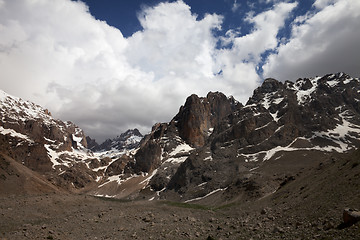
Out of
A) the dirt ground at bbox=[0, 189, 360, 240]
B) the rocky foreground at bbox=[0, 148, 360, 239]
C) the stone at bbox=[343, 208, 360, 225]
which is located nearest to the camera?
the stone at bbox=[343, 208, 360, 225]

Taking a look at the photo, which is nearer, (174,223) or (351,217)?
(351,217)

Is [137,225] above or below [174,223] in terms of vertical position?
above

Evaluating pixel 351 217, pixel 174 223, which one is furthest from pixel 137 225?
pixel 351 217

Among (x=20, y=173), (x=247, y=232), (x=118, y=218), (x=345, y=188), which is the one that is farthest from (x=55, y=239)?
(x=20, y=173)

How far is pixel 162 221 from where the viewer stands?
44562mm

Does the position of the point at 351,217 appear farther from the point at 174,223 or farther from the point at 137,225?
the point at 137,225

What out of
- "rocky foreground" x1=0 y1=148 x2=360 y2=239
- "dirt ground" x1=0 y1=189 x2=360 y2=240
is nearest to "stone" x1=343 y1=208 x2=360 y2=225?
"rocky foreground" x1=0 y1=148 x2=360 y2=239

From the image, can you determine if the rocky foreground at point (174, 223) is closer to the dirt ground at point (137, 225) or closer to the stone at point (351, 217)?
the dirt ground at point (137, 225)

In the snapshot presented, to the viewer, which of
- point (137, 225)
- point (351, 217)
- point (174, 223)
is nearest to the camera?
point (351, 217)

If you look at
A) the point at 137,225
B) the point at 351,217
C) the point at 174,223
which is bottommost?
the point at 351,217

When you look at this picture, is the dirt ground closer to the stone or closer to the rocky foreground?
the rocky foreground

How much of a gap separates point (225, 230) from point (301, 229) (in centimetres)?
1107

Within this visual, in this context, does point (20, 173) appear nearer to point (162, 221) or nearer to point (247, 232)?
point (162, 221)

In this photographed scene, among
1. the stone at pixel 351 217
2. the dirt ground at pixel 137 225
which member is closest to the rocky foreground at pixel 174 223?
the dirt ground at pixel 137 225
